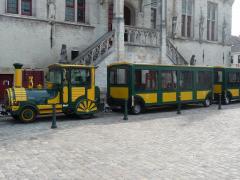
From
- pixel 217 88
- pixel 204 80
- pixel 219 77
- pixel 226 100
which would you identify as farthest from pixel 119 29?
pixel 226 100

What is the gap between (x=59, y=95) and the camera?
40.1 ft

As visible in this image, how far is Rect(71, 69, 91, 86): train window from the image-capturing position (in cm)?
1247

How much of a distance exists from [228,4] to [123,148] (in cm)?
2680

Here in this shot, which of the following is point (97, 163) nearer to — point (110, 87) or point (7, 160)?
point (7, 160)

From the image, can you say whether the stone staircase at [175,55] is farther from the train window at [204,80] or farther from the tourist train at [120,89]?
the train window at [204,80]

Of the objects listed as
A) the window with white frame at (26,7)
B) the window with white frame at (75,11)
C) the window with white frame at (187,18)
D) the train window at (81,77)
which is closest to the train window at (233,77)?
the window with white frame at (187,18)

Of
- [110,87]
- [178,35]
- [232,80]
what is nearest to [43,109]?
[110,87]

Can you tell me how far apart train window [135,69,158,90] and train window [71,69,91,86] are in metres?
2.47

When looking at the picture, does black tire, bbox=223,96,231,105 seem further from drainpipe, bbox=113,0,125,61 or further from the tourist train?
drainpipe, bbox=113,0,125,61

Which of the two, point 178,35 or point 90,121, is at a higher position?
point 178,35

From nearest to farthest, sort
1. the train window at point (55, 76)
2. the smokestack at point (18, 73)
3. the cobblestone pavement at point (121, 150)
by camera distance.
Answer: the cobblestone pavement at point (121, 150) < the smokestack at point (18, 73) < the train window at point (55, 76)

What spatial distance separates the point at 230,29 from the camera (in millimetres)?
31266

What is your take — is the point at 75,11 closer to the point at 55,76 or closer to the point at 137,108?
the point at 55,76

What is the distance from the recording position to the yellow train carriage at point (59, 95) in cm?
1141
